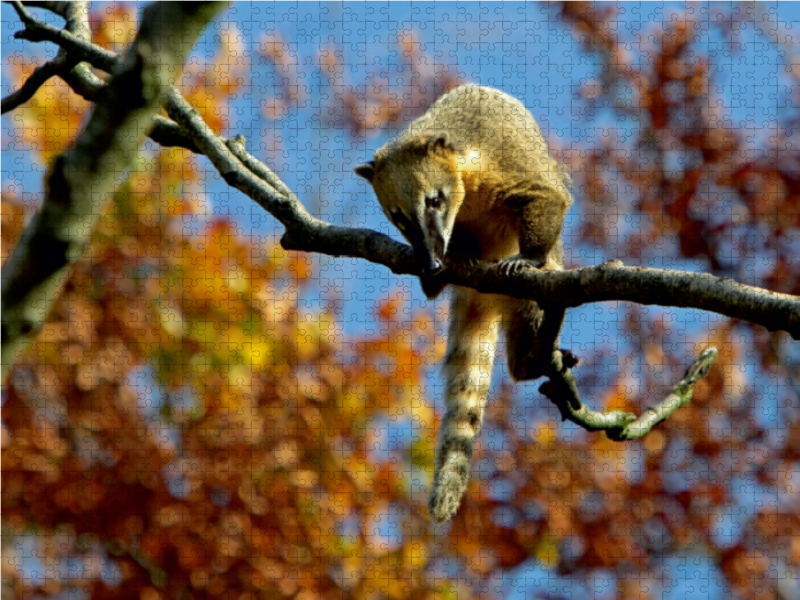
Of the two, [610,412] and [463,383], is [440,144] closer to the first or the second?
[463,383]

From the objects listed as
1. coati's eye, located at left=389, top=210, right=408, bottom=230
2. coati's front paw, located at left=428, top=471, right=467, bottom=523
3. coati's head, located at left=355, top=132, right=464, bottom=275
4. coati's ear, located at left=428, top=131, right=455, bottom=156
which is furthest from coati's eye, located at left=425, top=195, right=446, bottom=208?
coati's front paw, located at left=428, top=471, right=467, bottom=523

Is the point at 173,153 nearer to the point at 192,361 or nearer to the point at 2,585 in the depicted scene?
the point at 192,361

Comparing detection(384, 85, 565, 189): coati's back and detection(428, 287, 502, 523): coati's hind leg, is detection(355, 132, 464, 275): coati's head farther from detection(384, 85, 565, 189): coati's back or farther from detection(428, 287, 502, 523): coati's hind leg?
detection(428, 287, 502, 523): coati's hind leg

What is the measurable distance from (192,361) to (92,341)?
2.73 ft

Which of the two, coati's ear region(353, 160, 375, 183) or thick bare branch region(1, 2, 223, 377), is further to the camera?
coati's ear region(353, 160, 375, 183)

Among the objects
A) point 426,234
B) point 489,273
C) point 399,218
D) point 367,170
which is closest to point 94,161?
point 489,273

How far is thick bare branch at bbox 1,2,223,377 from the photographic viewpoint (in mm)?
1261

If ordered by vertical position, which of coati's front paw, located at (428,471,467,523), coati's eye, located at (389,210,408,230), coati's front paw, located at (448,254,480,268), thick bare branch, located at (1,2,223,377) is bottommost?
coati's front paw, located at (428,471,467,523)

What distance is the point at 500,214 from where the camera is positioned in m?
4.98

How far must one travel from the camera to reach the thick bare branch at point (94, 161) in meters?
1.26

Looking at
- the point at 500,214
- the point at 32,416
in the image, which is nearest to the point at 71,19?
the point at 500,214

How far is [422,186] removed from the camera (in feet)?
15.7

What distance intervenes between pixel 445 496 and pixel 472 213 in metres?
1.58

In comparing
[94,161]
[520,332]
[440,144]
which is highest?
[440,144]
